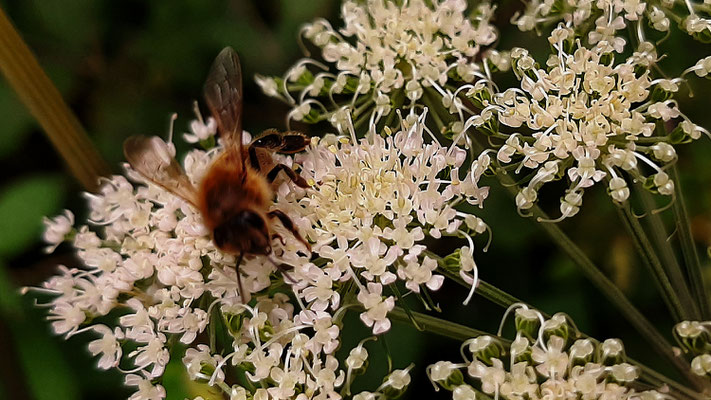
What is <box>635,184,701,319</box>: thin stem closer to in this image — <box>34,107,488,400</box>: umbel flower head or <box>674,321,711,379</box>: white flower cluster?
<box>674,321,711,379</box>: white flower cluster

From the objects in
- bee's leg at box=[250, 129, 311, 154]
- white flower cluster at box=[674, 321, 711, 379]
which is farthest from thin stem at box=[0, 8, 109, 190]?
white flower cluster at box=[674, 321, 711, 379]

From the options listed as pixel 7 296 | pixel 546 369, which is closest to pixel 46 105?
pixel 7 296

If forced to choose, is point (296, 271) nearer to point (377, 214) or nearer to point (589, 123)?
point (377, 214)

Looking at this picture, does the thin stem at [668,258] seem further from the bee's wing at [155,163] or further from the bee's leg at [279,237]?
the bee's wing at [155,163]

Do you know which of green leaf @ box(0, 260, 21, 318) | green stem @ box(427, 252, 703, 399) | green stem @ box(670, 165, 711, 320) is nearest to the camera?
green stem @ box(427, 252, 703, 399)

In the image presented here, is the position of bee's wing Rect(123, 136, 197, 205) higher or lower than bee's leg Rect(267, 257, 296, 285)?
higher

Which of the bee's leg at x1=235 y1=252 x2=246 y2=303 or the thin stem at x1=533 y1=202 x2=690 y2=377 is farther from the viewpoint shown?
the thin stem at x1=533 y1=202 x2=690 y2=377

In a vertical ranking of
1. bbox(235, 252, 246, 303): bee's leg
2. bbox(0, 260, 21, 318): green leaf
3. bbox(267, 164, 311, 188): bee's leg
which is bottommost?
bbox(0, 260, 21, 318): green leaf
